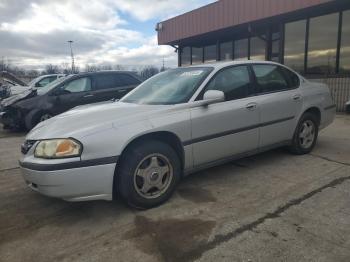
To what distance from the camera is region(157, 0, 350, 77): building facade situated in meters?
10.4

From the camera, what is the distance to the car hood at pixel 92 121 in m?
3.17

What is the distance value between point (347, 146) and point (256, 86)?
2430 millimetres

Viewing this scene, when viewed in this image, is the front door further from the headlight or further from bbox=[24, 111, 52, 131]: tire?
bbox=[24, 111, 52, 131]: tire

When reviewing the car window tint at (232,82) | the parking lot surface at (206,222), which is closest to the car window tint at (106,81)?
the parking lot surface at (206,222)

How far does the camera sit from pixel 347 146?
226 inches

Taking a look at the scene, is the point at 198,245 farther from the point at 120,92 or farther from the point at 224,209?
the point at 120,92

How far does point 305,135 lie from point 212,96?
7.45ft

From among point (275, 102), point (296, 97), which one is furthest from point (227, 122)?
point (296, 97)

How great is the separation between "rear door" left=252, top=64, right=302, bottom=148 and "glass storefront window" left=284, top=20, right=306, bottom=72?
7432mm

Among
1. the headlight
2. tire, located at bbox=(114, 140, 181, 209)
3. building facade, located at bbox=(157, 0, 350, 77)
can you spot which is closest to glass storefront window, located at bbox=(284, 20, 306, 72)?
building facade, located at bbox=(157, 0, 350, 77)

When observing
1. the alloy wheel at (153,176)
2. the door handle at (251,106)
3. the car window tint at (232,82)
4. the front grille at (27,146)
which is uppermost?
the car window tint at (232,82)

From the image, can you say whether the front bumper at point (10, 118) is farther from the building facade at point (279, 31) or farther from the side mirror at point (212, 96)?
the building facade at point (279, 31)

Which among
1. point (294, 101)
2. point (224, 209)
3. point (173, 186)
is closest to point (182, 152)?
point (173, 186)

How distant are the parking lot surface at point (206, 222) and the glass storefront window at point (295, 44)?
8.21m
